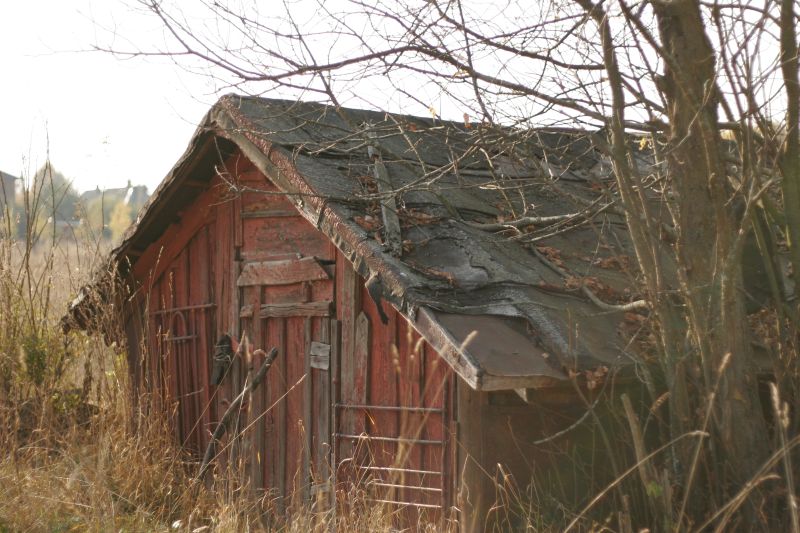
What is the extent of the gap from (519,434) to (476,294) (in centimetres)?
97

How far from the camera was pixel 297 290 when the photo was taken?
7.92 m

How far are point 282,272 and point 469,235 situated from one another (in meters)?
1.99

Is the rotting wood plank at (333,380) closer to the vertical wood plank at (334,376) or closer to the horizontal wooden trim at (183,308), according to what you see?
the vertical wood plank at (334,376)

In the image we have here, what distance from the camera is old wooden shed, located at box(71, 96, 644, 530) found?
5805 mm

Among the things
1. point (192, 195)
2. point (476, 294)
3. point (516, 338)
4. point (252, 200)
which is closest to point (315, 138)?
point (252, 200)

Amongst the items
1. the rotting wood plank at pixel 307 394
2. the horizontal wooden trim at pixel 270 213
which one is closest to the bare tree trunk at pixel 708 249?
the rotting wood plank at pixel 307 394

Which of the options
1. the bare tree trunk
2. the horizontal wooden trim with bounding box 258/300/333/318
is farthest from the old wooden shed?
the bare tree trunk

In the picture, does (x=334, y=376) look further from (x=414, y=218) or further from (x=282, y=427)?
(x=414, y=218)

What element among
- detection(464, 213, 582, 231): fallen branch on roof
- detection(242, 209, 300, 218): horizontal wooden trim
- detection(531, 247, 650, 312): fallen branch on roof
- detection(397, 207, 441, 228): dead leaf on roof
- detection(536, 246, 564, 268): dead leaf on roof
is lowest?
detection(531, 247, 650, 312): fallen branch on roof

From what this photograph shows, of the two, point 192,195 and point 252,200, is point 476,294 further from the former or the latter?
point 192,195

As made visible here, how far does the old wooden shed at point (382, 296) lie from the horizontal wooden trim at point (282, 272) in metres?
0.02

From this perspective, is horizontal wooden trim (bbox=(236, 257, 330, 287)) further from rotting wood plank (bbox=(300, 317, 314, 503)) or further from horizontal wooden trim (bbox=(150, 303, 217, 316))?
horizontal wooden trim (bbox=(150, 303, 217, 316))

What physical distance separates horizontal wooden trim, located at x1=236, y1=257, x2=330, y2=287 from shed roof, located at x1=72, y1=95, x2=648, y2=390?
72 centimetres

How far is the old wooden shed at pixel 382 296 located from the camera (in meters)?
5.80
